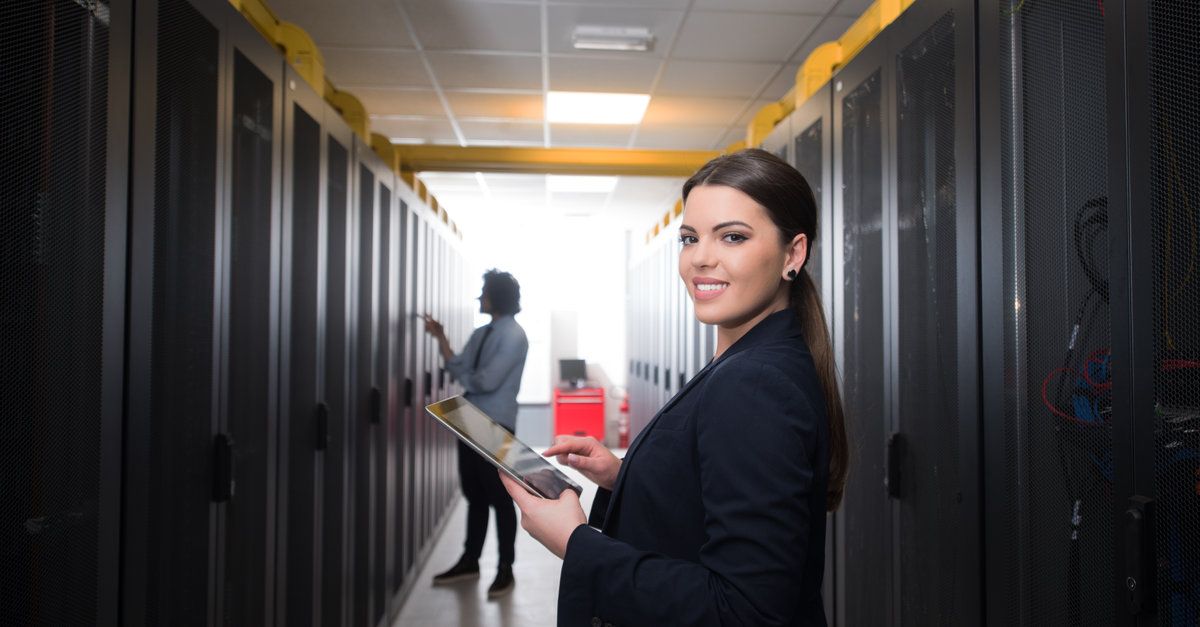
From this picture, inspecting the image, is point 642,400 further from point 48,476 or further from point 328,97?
point 48,476

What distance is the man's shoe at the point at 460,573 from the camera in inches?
155

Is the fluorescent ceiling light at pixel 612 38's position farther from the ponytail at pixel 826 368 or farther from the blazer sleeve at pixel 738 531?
the blazer sleeve at pixel 738 531

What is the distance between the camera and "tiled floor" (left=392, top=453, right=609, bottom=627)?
3400 mm

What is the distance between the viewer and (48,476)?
3.37ft

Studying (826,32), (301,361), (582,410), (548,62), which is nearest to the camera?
(301,361)

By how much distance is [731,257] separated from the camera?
100cm

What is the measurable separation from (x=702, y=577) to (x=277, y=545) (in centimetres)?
146

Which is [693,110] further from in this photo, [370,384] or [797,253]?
[797,253]

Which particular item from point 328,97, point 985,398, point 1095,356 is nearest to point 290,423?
point 328,97

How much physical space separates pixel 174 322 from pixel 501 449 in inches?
28.0

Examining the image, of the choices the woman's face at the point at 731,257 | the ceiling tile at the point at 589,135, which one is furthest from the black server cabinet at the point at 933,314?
the ceiling tile at the point at 589,135

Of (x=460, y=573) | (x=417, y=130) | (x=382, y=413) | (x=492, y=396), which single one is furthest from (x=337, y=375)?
(x=417, y=130)

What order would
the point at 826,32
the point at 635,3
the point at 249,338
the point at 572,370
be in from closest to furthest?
the point at 249,338 → the point at 635,3 → the point at 826,32 → the point at 572,370

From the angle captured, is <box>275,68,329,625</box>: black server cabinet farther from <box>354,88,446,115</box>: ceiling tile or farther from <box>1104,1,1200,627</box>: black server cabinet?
<box>354,88,446,115</box>: ceiling tile
